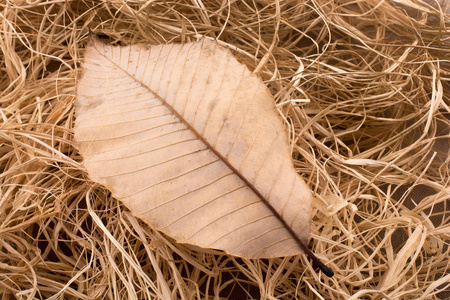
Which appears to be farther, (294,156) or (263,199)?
(294,156)

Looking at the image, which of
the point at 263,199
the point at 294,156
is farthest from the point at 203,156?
the point at 294,156

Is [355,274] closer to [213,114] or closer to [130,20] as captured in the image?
[213,114]

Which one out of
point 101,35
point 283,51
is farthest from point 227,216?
point 101,35

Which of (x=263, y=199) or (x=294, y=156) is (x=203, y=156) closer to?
(x=263, y=199)

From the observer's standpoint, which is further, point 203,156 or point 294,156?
point 294,156
